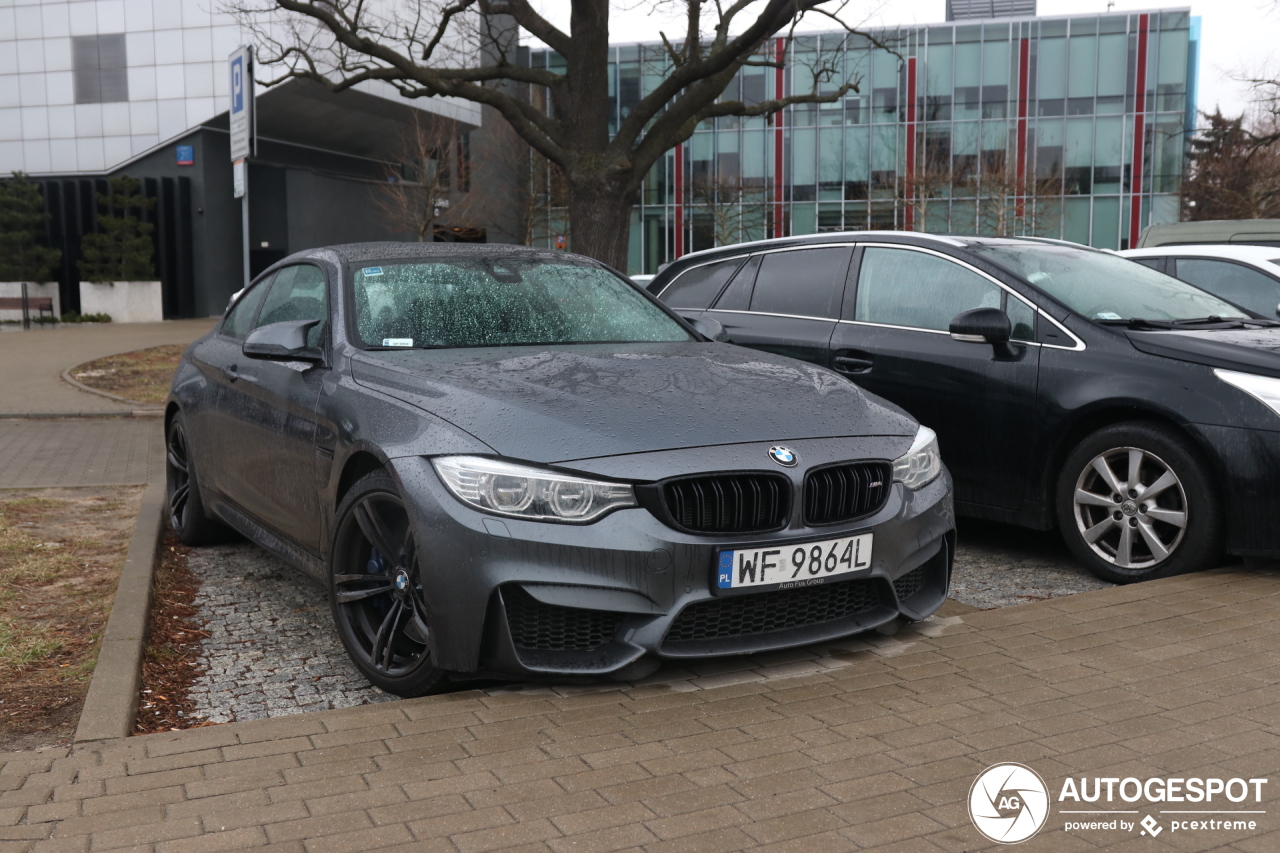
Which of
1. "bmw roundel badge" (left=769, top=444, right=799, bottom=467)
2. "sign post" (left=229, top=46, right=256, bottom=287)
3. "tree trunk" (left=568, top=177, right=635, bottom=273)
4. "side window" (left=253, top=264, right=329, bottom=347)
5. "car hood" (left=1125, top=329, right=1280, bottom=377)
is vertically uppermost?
"sign post" (left=229, top=46, right=256, bottom=287)

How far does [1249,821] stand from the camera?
2.83 meters

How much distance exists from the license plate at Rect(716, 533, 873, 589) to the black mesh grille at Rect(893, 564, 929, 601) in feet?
1.05

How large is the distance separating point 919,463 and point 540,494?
1.43 metres

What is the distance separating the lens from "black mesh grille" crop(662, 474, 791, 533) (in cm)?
360

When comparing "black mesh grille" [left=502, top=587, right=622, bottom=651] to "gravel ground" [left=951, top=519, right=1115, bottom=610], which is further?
"gravel ground" [left=951, top=519, right=1115, bottom=610]

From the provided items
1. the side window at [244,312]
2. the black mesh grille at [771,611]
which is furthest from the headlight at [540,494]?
the side window at [244,312]

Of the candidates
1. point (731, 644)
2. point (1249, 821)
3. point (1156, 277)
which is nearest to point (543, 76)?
point (1156, 277)

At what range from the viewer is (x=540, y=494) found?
3.54m

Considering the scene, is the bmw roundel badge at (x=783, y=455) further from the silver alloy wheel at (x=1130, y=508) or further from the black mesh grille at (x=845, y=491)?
the silver alloy wheel at (x=1130, y=508)

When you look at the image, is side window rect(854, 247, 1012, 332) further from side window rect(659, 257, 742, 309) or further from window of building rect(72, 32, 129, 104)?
window of building rect(72, 32, 129, 104)

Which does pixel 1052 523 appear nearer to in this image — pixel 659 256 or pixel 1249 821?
pixel 1249 821

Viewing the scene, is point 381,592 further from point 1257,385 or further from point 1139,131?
point 1139,131

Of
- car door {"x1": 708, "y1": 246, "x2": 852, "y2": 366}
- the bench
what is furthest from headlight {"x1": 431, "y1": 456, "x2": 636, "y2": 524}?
the bench

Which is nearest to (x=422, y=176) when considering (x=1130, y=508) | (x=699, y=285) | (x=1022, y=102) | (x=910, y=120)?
(x=910, y=120)
